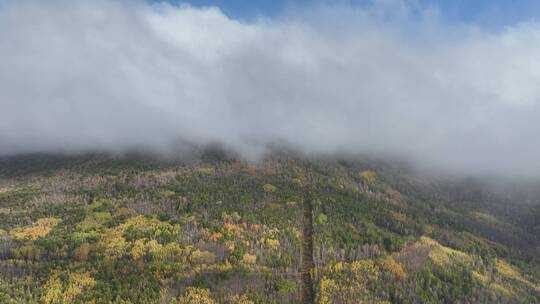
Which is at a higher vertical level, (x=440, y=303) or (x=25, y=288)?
(x=25, y=288)

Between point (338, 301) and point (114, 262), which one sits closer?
point (338, 301)

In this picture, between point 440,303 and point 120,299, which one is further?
point 440,303

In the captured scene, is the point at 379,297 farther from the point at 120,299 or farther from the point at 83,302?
the point at 83,302

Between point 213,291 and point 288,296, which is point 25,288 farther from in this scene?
point 288,296

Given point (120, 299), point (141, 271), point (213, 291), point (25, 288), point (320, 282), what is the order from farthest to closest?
point (320, 282), point (141, 271), point (213, 291), point (25, 288), point (120, 299)

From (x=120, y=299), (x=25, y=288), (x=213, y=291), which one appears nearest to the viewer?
(x=120, y=299)

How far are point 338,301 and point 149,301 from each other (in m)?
84.1

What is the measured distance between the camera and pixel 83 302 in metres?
140

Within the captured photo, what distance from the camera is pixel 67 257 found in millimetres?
196875

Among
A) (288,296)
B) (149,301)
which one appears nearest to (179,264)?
(149,301)

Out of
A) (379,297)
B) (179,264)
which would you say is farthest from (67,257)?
(379,297)

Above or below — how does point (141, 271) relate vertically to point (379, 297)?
above

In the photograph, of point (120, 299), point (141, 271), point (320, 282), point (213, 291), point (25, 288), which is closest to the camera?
point (120, 299)

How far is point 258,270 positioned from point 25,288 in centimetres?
10419
